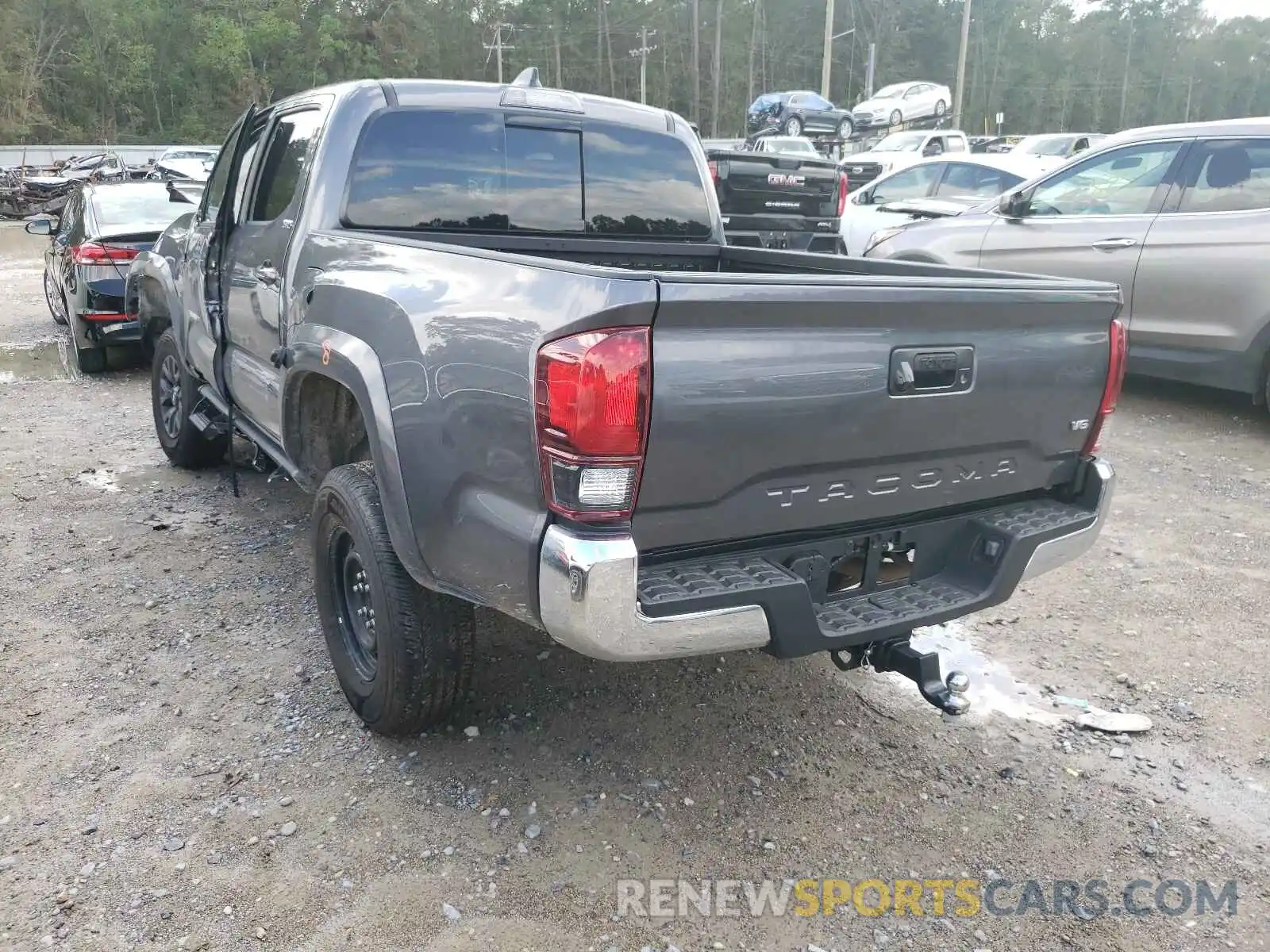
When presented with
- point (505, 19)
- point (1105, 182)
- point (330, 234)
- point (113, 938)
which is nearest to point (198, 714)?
point (113, 938)

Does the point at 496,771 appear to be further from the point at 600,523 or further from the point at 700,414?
the point at 700,414

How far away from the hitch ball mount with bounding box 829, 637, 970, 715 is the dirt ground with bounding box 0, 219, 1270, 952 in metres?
0.38

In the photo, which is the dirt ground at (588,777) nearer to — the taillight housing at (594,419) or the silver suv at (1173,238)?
the taillight housing at (594,419)

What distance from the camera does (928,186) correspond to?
37.2 feet

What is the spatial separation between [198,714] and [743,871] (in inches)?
77.1

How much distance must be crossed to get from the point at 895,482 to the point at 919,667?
52 centimetres

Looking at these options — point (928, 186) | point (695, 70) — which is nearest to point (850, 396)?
point (928, 186)

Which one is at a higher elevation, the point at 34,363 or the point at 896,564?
the point at 896,564

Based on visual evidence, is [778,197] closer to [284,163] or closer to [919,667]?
[284,163]

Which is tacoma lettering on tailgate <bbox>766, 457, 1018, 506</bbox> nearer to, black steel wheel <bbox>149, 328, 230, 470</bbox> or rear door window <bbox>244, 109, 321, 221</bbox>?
rear door window <bbox>244, 109, 321, 221</bbox>

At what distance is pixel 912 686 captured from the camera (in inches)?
140

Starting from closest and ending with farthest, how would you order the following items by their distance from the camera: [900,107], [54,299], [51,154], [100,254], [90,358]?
[100,254], [90,358], [54,299], [900,107], [51,154]
